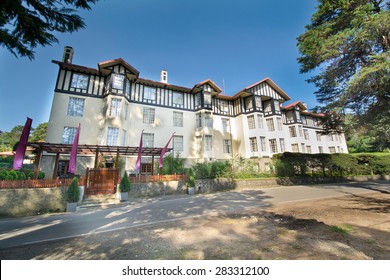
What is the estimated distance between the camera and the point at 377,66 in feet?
26.7

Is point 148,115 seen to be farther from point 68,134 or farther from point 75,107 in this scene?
point 68,134

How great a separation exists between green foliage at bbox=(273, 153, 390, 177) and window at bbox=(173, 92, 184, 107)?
13.6 metres

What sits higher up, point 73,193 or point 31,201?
point 73,193

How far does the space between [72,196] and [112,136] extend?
7.56 m

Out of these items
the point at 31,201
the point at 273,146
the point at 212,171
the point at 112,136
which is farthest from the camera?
the point at 273,146

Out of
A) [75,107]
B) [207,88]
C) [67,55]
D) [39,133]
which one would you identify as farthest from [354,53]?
[39,133]

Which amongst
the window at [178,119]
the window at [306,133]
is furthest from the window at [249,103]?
the window at [306,133]

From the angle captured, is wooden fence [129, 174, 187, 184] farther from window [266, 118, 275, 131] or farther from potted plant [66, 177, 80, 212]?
window [266, 118, 275, 131]

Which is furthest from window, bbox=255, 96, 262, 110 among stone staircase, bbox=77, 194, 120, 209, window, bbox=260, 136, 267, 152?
stone staircase, bbox=77, 194, 120, 209

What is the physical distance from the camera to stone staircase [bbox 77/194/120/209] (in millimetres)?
10263

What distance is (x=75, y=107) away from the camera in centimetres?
1647

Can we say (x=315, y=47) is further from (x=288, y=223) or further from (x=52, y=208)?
(x=52, y=208)

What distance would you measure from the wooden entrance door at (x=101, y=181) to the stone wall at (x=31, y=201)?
2008 mm

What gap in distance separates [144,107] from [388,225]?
19931mm
